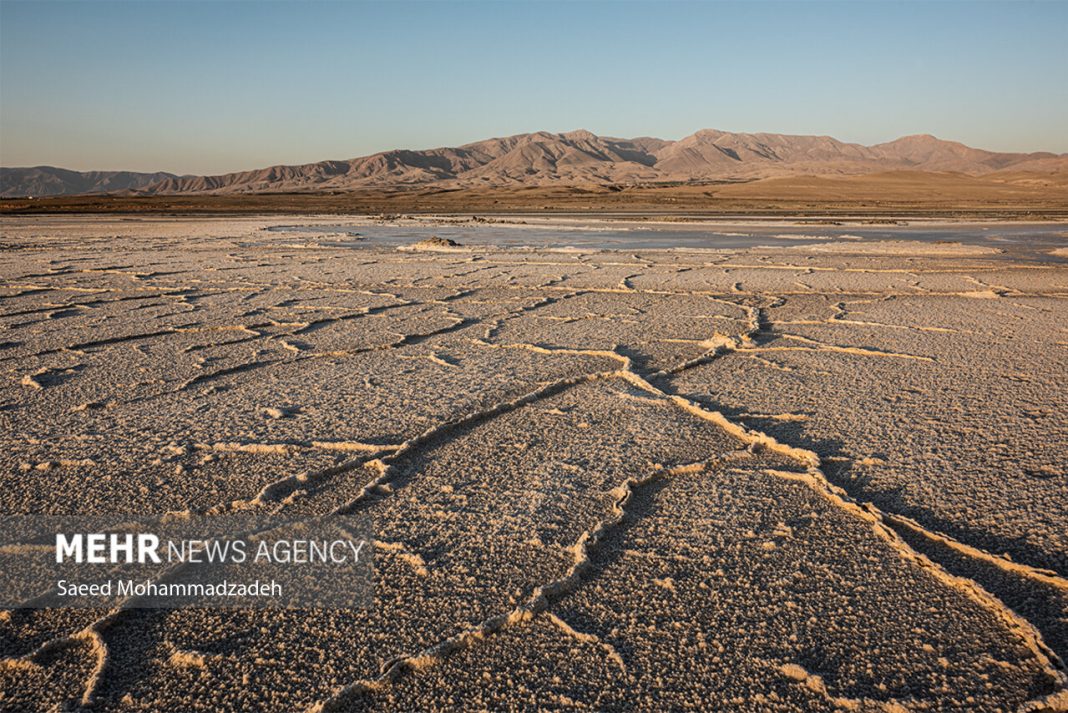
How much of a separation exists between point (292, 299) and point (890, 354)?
502 cm

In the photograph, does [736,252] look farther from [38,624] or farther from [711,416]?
[38,624]

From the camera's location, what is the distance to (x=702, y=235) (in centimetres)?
1602

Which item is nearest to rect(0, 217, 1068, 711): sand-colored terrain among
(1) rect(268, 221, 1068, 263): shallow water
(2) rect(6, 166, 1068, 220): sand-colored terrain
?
(1) rect(268, 221, 1068, 263): shallow water

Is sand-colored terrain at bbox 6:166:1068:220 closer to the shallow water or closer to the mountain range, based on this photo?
the shallow water

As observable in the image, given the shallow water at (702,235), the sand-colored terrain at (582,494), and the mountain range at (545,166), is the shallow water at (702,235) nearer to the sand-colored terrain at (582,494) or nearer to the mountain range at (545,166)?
the sand-colored terrain at (582,494)

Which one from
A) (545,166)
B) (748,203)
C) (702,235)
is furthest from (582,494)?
(545,166)

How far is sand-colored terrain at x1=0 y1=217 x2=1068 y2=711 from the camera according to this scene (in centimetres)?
163

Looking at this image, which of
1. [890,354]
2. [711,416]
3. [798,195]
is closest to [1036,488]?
[711,416]

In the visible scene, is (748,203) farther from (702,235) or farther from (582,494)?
(582,494)

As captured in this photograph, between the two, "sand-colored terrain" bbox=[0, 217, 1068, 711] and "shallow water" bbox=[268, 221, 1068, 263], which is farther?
"shallow water" bbox=[268, 221, 1068, 263]

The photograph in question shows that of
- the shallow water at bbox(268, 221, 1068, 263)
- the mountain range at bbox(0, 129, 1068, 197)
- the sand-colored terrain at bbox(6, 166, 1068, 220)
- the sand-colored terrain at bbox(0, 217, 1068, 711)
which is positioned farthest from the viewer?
the mountain range at bbox(0, 129, 1068, 197)

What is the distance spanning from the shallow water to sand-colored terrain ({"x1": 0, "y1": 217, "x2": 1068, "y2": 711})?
25.9 ft

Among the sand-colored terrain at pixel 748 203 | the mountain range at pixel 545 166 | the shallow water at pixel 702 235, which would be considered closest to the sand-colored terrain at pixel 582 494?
the shallow water at pixel 702 235

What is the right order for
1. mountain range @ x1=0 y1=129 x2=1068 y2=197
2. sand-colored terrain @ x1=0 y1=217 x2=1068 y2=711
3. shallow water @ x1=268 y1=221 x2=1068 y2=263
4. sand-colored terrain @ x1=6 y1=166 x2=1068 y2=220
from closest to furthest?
sand-colored terrain @ x1=0 y1=217 x2=1068 y2=711
shallow water @ x1=268 y1=221 x2=1068 y2=263
sand-colored terrain @ x1=6 y1=166 x2=1068 y2=220
mountain range @ x1=0 y1=129 x2=1068 y2=197
